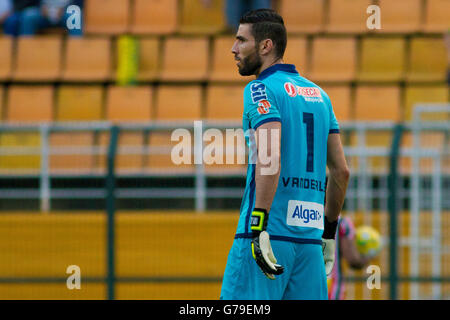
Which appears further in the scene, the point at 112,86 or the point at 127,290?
the point at 112,86

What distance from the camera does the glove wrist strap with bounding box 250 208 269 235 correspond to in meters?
4.00

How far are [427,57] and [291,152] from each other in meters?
8.31

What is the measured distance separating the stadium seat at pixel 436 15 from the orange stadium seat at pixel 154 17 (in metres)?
3.66

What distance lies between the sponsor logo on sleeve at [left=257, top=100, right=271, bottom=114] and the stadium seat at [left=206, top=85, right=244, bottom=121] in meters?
7.10

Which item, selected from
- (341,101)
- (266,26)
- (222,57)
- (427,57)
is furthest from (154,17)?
(266,26)

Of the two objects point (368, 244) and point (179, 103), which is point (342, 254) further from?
point (179, 103)

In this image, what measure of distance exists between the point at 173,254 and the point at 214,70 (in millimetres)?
4822

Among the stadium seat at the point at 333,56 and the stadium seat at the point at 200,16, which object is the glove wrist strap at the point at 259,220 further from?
the stadium seat at the point at 200,16

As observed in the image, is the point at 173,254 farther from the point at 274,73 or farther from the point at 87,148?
the point at 274,73

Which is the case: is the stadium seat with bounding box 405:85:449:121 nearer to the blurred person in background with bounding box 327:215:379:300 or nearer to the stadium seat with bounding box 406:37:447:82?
the stadium seat with bounding box 406:37:447:82

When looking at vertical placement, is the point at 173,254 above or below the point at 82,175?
below

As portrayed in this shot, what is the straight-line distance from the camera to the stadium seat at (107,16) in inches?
505
